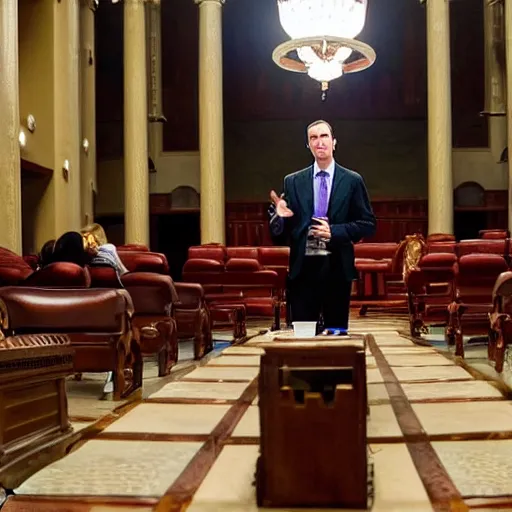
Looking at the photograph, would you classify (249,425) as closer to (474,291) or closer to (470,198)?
(474,291)

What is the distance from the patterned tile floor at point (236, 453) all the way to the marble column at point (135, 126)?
10.2 m

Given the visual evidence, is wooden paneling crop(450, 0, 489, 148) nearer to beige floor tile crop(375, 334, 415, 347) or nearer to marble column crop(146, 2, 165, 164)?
marble column crop(146, 2, 165, 164)

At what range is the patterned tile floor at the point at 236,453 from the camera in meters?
2.42

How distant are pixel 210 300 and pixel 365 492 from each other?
21.4 feet

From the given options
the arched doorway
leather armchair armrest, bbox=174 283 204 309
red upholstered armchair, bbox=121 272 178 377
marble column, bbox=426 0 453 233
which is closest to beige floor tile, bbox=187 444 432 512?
red upholstered armchair, bbox=121 272 178 377

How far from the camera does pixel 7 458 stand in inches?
104

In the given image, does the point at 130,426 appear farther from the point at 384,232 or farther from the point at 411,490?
the point at 384,232

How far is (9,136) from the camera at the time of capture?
9367 mm

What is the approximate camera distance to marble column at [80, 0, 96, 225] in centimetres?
1546

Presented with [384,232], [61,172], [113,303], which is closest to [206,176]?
[61,172]

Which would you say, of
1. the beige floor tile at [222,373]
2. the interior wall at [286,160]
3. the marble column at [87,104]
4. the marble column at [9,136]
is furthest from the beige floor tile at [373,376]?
the interior wall at [286,160]

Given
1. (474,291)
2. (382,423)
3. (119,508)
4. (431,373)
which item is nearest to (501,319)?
(431,373)

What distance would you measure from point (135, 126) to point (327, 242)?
39.7ft

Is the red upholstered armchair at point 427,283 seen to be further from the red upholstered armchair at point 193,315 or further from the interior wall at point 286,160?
the interior wall at point 286,160
